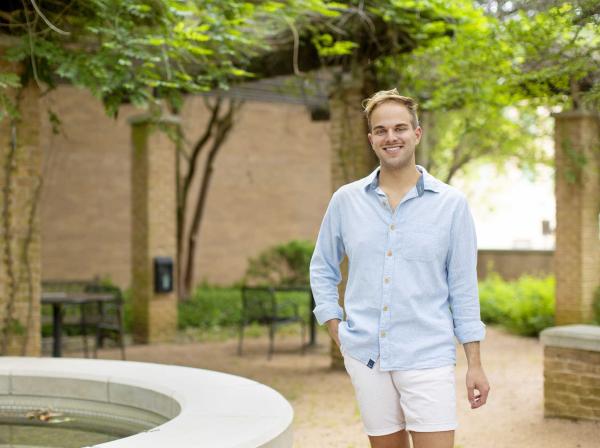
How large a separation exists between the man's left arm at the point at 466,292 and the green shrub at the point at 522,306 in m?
10.6

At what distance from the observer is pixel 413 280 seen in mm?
2861

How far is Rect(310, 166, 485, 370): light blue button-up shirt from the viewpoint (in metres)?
2.83

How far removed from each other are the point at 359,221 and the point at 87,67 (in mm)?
4325

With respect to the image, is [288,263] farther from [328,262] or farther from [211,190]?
[328,262]

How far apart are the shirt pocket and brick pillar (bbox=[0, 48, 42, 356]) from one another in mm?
5532

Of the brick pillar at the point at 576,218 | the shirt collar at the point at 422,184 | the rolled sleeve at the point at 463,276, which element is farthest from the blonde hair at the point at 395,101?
the brick pillar at the point at 576,218

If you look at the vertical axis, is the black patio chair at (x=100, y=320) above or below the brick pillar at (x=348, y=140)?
below

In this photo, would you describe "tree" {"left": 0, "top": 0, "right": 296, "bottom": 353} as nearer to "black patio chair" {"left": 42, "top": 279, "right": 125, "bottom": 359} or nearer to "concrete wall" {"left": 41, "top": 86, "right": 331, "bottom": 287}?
"black patio chair" {"left": 42, "top": 279, "right": 125, "bottom": 359}

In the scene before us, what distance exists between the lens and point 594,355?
21.2ft

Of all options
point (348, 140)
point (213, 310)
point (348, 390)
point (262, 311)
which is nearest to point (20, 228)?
point (348, 390)

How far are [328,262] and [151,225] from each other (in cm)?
955

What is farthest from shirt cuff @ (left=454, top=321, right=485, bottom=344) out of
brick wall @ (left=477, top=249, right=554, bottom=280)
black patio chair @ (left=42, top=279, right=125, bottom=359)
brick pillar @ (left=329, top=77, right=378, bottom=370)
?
brick wall @ (left=477, top=249, right=554, bottom=280)

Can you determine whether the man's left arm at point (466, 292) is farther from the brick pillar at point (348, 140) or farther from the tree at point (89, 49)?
the brick pillar at point (348, 140)

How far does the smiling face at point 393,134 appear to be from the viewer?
2.89 metres
